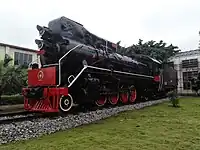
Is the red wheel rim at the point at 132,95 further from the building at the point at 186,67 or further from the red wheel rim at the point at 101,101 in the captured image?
the building at the point at 186,67

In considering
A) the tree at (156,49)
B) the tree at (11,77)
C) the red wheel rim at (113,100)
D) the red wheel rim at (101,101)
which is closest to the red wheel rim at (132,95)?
the red wheel rim at (113,100)

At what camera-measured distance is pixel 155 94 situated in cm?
1611

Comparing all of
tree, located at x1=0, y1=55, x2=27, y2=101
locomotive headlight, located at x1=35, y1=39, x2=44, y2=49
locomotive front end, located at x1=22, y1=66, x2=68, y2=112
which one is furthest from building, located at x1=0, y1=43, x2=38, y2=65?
locomotive front end, located at x1=22, y1=66, x2=68, y2=112

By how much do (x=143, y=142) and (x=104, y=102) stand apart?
6.23m

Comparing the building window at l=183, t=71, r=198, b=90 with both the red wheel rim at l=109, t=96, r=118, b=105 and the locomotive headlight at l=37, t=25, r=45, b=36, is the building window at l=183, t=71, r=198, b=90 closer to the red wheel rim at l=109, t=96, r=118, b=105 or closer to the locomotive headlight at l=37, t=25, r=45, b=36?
the red wheel rim at l=109, t=96, r=118, b=105

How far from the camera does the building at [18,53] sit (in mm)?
19922

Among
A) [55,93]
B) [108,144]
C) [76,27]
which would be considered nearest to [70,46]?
[76,27]

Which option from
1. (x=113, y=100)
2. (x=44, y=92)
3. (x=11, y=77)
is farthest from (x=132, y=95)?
(x=11, y=77)

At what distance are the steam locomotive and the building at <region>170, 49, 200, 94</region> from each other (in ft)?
50.4

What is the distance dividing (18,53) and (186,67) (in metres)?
17.8

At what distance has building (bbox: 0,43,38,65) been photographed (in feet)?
65.4

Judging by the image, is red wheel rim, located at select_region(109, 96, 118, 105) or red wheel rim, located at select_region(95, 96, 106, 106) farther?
red wheel rim, located at select_region(109, 96, 118, 105)

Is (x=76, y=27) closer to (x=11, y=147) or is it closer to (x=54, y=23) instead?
(x=54, y=23)

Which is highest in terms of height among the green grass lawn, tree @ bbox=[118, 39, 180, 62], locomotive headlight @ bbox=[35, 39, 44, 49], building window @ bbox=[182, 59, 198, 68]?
tree @ bbox=[118, 39, 180, 62]
